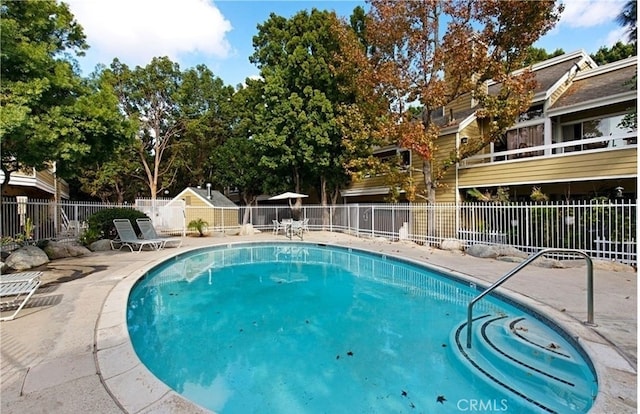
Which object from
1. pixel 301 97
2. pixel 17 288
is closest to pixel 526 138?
pixel 301 97

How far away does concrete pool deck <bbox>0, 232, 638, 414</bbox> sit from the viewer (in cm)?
276

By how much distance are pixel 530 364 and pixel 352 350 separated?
2232 millimetres

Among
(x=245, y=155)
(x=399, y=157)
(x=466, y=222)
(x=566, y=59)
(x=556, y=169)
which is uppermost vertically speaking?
(x=566, y=59)

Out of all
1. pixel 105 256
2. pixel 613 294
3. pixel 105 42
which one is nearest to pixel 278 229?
pixel 105 256

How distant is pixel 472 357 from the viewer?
4297 mm

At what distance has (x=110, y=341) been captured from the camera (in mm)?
3924

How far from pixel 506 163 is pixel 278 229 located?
42.7 feet

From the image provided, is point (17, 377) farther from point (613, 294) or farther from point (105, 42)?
point (105, 42)

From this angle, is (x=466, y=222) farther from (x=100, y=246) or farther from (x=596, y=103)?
(x=100, y=246)

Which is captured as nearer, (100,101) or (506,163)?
(100,101)

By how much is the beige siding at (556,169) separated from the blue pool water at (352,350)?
6.93 metres

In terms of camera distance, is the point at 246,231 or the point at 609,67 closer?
the point at 609,67

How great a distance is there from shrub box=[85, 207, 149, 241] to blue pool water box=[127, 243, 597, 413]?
669cm

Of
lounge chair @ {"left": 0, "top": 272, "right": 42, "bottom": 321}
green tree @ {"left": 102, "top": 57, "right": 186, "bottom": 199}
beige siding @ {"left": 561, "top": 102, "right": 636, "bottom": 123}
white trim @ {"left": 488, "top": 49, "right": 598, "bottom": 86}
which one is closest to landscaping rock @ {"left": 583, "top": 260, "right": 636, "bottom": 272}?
beige siding @ {"left": 561, "top": 102, "right": 636, "bottom": 123}
